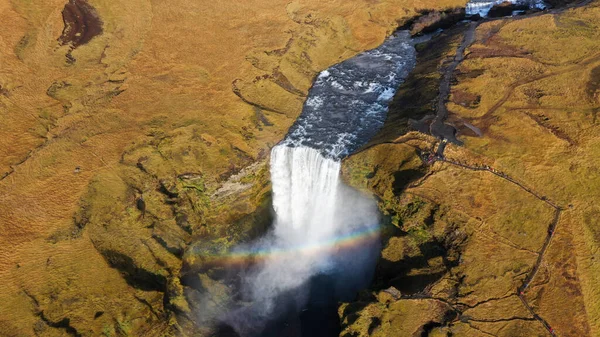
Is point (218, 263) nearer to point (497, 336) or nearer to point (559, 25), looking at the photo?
point (497, 336)

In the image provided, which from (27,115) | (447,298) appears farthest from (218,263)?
(27,115)

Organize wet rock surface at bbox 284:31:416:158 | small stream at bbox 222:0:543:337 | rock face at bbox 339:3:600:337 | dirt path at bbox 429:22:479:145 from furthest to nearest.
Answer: wet rock surface at bbox 284:31:416:158
dirt path at bbox 429:22:479:145
small stream at bbox 222:0:543:337
rock face at bbox 339:3:600:337

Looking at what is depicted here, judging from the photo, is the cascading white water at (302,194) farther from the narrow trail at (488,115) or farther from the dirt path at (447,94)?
the dirt path at (447,94)

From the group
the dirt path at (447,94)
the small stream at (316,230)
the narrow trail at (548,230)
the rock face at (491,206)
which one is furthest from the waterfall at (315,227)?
the narrow trail at (548,230)

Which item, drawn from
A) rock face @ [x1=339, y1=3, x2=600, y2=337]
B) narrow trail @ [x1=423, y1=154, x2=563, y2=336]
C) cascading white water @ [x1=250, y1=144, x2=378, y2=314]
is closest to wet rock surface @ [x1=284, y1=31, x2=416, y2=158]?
cascading white water @ [x1=250, y1=144, x2=378, y2=314]

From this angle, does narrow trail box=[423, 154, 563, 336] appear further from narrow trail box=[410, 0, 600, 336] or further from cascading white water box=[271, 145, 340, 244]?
cascading white water box=[271, 145, 340, 244]

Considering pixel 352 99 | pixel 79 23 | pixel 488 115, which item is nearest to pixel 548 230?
pixel 488 115
